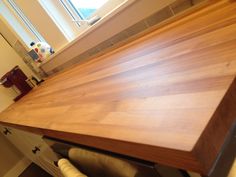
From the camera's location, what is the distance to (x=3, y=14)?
2.40 m

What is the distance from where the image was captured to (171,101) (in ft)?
1.53

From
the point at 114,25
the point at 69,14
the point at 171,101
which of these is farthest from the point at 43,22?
the point at 171,101

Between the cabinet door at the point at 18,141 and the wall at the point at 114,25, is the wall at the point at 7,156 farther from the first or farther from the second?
the wall at the point at 114,25

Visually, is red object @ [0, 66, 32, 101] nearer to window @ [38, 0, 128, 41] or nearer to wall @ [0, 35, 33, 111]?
wall @ [0, 35, 33, 111]

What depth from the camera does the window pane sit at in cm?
175

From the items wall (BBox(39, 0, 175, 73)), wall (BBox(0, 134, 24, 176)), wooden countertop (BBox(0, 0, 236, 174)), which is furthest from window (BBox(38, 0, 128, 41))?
wall (BBox(0, 134, 24, 176))

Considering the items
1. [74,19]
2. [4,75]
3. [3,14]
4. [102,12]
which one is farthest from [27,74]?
[102,12]

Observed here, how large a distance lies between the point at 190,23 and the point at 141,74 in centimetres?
29

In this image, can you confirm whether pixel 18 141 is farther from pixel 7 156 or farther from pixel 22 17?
pixel 22 17

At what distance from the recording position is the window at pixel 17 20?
2.41 meters

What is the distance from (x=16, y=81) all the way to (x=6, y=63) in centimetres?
33

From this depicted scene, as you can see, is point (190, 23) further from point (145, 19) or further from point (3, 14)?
point (3, 14)

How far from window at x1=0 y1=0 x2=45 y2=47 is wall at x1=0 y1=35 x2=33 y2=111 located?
0.84 ft

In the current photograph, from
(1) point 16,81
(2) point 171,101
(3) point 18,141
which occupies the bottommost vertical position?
(3) point 18,141
